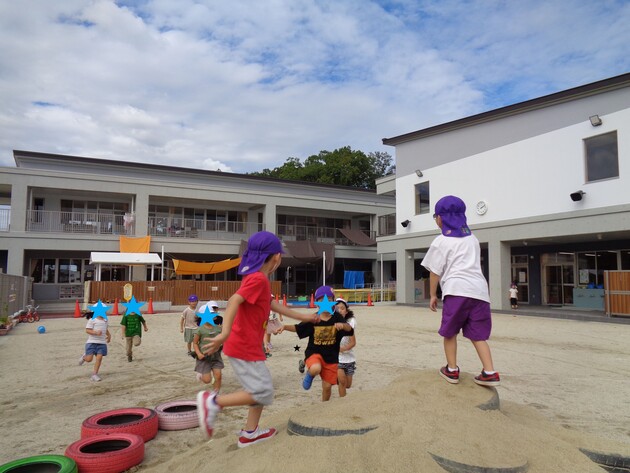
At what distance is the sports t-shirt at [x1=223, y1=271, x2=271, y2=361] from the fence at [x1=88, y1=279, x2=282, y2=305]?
21.6 meters

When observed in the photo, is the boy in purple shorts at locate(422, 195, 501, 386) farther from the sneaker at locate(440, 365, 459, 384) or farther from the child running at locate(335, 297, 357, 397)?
the child running at locate(335, 297, 357, 397)

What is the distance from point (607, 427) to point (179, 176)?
30.2m

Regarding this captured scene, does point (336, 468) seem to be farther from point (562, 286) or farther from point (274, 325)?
point (562, 286)

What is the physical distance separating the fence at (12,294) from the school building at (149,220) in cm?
401

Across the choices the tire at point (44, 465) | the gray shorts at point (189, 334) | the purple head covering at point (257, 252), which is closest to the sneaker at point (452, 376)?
the purple head covering at point (257, 252)

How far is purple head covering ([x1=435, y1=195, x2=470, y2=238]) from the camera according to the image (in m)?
4.55

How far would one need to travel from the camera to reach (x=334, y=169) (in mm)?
51531

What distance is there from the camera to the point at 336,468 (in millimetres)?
2822

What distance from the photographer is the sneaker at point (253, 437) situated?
351cm

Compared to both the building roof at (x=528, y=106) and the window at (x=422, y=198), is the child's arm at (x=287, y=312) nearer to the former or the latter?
the building roof at (x=528, y=106)

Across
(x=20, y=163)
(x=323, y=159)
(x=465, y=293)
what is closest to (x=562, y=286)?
(x=465, y=293)

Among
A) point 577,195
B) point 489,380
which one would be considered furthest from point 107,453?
point 577,195

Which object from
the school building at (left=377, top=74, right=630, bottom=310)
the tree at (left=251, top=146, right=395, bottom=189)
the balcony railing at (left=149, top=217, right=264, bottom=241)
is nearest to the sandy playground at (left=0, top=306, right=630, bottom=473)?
the school building at (left=377, top=74, right=630, bottom=310)

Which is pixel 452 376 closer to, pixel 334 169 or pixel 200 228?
pixel 200 228
